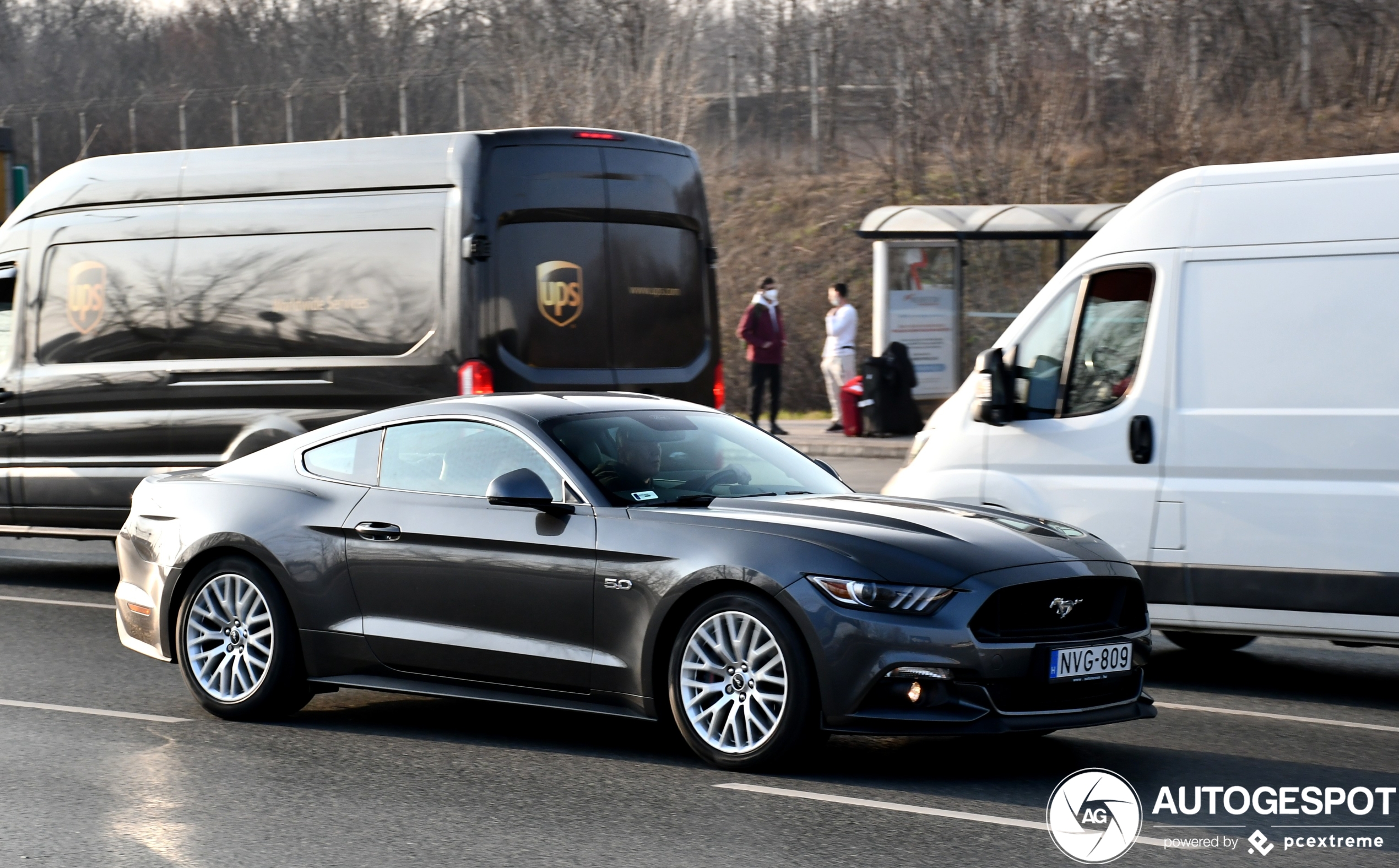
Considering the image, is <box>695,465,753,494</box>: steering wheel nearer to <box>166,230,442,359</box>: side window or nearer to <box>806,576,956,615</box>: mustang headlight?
<box>806,576,956,615</box>: mustang headlight

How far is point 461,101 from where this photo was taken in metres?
38.4

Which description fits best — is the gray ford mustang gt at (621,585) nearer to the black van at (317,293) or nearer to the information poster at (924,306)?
the black van at (317,293)

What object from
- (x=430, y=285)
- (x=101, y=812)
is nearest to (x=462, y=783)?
(x=101, y=812)

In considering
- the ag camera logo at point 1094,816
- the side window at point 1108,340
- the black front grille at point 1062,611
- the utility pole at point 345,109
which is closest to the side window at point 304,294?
the side window at point 1108,340

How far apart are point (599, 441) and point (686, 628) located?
1.02m

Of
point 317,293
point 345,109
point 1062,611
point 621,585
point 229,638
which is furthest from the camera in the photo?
point 345,109

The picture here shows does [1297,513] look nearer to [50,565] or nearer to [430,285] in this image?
[430,285]

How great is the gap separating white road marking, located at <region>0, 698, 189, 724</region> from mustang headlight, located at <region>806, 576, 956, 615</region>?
3.06 m

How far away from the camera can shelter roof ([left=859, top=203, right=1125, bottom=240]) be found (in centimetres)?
2111

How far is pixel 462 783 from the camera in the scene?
5.99 metres

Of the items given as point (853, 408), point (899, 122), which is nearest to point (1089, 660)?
point (853, 408)

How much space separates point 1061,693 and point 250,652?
3359 mm

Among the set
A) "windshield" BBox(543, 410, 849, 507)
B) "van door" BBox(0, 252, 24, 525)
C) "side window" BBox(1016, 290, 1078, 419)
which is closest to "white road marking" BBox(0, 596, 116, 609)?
"van door" BBox(0, 252, 24, 525)

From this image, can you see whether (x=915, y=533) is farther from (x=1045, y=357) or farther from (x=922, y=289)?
(x=922, y=289)
